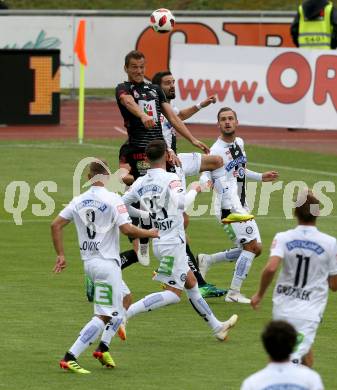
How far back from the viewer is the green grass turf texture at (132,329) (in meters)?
13.0

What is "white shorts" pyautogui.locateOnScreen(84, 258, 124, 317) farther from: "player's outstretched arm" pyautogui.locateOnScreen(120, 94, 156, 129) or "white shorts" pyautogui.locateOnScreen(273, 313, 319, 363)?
"player's outstretched arm" pyautogui.locateOnScreen(120, 94, 156, 129)

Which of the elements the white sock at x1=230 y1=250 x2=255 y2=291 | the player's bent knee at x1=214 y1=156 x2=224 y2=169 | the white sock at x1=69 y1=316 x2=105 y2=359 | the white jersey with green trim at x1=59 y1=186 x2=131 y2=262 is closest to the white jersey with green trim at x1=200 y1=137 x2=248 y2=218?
the player's bent knee at x1=214 y1=156 x2=224 y2=169

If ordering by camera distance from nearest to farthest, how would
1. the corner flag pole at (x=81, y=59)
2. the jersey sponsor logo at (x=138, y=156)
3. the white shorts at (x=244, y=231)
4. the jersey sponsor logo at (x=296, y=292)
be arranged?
the jersey sponsor logo at (x=296, y=292)
the white shorts at (x=244, y=231)
the jersey sponsor logo at (x=138, y=156)
the corner flag pole at (x=81, y=59)

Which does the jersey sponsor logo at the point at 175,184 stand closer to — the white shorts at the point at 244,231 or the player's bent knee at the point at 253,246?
the white shorts at the point at 244,231

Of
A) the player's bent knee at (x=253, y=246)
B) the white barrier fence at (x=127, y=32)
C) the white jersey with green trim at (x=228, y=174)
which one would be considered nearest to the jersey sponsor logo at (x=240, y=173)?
the white jersey with green trim at (x=228, y=174)

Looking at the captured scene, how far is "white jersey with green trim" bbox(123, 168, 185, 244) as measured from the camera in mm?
14062

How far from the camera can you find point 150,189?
1411 cm

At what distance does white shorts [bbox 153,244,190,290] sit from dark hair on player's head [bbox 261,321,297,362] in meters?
5.28

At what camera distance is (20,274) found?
60.6ft

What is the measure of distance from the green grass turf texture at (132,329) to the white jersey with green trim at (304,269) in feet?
4.49

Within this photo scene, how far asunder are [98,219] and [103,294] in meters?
0.70

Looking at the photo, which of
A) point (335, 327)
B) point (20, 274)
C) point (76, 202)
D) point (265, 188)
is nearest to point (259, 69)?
point (265, 188)

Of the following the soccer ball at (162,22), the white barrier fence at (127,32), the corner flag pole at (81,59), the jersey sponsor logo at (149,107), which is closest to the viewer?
the jersey sponsor logo at (149,107)

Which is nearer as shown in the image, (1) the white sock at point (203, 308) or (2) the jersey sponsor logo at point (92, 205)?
(2) the jersey sponsor logo at point (92, 205)
